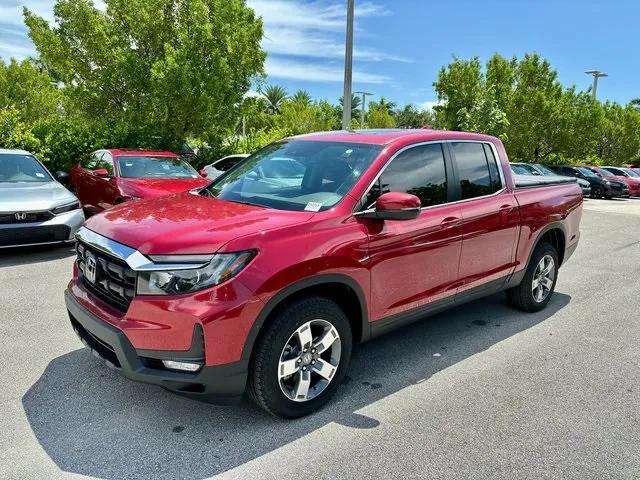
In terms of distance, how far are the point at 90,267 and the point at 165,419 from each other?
1050 mm

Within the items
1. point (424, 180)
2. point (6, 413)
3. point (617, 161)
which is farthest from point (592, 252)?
point (617, 161)

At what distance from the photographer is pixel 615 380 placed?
388 centimetres

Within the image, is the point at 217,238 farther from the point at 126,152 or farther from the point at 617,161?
the point at 617,161

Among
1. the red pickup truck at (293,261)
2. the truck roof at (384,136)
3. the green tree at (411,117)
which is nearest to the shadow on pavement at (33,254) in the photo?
the red pickup truck at (293,261)

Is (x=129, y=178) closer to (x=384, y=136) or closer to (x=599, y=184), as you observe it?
(x=384, y=136)

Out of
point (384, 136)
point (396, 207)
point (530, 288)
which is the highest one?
point (384, 136)

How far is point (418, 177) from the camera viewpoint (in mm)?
3898

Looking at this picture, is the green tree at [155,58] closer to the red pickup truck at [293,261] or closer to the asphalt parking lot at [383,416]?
the asphalt parking lot at [383,416]

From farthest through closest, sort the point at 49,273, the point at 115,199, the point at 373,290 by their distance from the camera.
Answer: the point at 115,199 < the point at 49,273 < the point at 373,290

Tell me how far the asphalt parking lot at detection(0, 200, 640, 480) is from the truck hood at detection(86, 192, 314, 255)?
110 centimetres

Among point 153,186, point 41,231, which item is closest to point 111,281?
point 41,231

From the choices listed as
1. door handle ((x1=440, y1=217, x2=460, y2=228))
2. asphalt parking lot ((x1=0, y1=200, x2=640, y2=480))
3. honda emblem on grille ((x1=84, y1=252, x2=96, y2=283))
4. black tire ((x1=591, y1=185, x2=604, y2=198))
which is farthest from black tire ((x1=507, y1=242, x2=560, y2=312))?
black tire ((x1=591, y1=185, x2=604, y2=198))

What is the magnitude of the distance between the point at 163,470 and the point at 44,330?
8.04 ft

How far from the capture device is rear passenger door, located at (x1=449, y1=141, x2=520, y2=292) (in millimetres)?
4176
